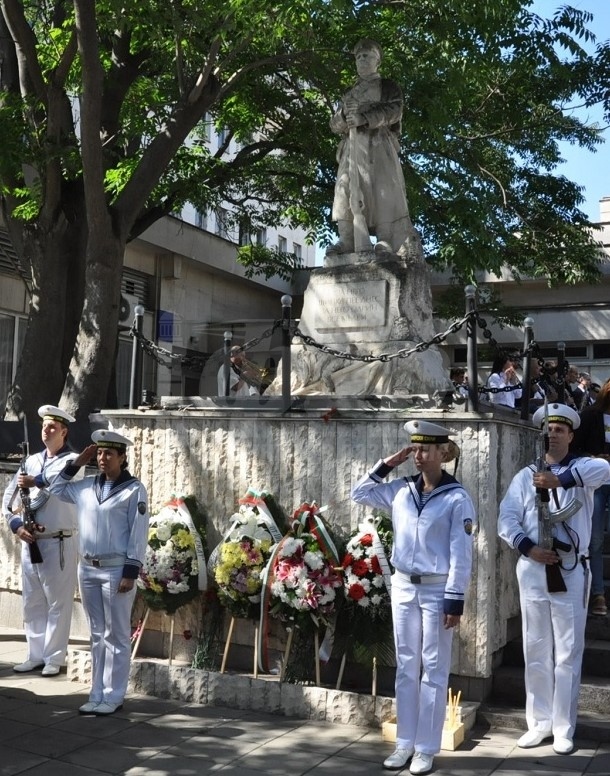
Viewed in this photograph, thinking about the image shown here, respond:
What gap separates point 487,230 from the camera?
50.5 feet

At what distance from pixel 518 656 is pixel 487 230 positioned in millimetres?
9281

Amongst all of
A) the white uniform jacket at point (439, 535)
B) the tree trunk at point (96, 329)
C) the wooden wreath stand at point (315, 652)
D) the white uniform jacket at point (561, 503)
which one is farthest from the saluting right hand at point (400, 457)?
the tree trunk at point (96, 329)

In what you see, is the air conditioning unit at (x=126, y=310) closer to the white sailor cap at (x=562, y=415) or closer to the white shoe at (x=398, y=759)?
the white sailor cap at (x=562, y=415)

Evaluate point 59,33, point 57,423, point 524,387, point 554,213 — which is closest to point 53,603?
point 57,423

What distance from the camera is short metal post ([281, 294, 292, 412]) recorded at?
26.3ft

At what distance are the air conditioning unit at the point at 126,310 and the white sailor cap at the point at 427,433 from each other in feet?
24.5

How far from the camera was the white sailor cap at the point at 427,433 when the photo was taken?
6.16 metres

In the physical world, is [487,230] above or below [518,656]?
above

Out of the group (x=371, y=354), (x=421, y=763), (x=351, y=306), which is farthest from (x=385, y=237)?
(x=421, y=763)

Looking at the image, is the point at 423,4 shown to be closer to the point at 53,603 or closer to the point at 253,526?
the point at 253,526

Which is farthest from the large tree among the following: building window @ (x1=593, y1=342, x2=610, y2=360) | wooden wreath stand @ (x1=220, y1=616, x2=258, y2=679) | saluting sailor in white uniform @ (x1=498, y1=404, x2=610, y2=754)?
building window @ (x1=593, y1=342, x2=610, y2=360)

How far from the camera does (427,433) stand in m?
6.16

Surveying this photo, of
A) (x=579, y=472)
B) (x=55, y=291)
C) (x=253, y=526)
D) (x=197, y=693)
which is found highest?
(x=55, y=291)

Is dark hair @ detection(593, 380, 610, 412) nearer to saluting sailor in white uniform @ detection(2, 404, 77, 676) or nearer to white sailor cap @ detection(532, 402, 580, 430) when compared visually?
white sailor cap @ detection(532, 402, 580, 430)
